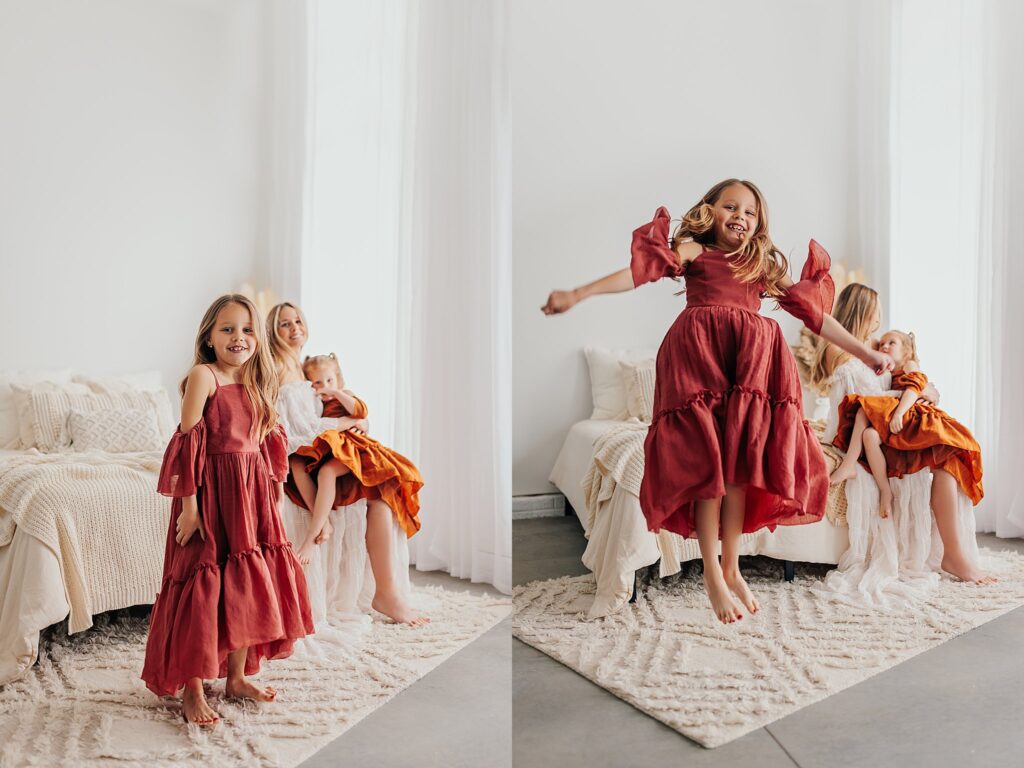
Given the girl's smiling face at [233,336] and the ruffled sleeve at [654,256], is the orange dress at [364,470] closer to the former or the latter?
the girl's smiling face at [233,336]

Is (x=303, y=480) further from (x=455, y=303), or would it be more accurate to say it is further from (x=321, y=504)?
(x=455, y=303)

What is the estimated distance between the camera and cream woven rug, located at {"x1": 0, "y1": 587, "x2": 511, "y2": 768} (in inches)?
83.9

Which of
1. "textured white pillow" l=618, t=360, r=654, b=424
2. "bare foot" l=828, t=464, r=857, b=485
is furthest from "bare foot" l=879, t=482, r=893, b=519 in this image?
"textured white pillow" l=618, t=360, r=654, b=424

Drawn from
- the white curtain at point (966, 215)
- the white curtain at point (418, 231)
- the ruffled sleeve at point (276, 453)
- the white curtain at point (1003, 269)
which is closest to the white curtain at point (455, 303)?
the white curtain at point (418, 231)

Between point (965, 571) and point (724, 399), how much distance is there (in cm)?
88

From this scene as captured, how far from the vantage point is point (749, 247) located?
1.71 meters

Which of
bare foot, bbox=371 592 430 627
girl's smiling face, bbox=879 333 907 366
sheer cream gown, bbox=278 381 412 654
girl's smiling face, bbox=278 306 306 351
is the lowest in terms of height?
bare foot, bbox=371 592 430 627

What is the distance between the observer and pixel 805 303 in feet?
5.69

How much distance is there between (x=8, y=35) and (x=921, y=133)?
242 cm

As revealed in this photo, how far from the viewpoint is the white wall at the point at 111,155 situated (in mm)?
2455

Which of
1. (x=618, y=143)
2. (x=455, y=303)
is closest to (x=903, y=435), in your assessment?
(x=618, y=143)

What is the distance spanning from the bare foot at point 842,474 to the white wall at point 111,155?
162 cm

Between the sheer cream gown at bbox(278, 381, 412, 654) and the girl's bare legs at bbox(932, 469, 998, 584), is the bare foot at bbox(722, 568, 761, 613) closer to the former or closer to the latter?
the girl's bare legs at bbox(932, 469, 998, 584)

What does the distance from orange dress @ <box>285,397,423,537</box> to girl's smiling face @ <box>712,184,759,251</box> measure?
3.78 feet
